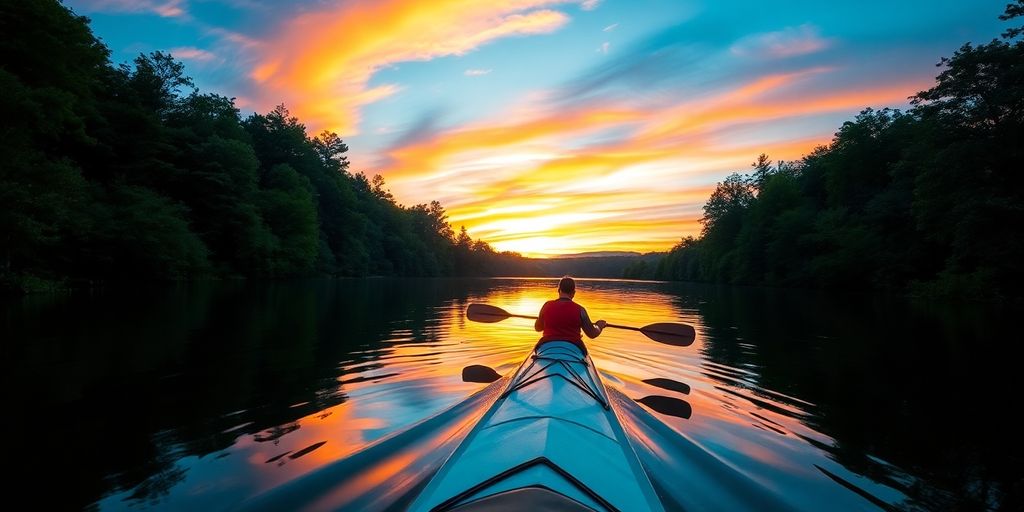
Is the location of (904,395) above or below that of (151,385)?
below

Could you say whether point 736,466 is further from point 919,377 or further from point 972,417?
point 919,377

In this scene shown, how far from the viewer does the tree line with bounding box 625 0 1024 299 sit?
74.5 ft

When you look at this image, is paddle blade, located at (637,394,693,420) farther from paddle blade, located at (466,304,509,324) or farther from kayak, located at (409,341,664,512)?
paddle blade, located at (466,304,509,324)

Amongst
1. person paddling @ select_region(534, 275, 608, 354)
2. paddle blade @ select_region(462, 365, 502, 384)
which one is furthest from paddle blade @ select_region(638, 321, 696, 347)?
paddle blade @ select_region(462, 365, 502, 384)

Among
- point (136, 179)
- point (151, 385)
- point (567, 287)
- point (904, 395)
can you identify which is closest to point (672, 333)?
point (567, 287)

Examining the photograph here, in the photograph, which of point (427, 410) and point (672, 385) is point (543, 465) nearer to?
point (427, 410)

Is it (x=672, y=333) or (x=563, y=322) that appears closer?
(x=563, y=322)

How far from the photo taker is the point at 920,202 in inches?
1012

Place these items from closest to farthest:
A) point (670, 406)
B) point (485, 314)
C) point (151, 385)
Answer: point (670, 406)
point (151, 385)
point (485, 314)

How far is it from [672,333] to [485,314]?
3471 mm

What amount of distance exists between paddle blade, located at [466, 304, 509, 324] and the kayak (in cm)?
536

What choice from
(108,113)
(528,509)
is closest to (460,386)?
(528,509)

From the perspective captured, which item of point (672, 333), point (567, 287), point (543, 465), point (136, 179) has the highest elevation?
point (136, 179)

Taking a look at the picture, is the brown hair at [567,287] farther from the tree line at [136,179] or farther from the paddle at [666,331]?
the tree line at [136,179]
